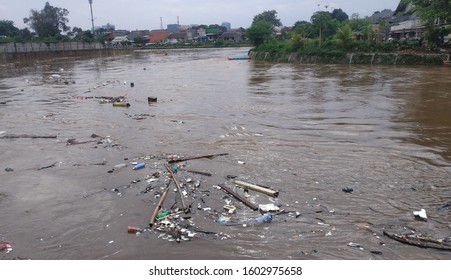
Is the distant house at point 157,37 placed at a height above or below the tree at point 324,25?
above

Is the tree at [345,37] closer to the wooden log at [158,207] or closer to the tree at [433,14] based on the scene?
the tree at [433,14]

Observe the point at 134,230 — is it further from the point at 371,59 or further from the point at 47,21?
the point at 47,21

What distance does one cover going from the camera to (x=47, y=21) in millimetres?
65625

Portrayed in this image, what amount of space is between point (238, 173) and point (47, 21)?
2756 inches

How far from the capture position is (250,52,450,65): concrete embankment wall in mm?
26322

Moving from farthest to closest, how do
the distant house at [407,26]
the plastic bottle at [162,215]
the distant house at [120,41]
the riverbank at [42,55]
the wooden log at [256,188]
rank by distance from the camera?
the distant house at [120,41] → the riverbank at [42,55] → the distant house at [407,26] → the wooden log at [256,188] → the plastic bottle at [162,215]

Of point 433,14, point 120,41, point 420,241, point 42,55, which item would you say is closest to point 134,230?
point 420,241

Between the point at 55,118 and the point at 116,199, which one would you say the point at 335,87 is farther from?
the point at 116,199

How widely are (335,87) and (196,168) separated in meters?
13.0

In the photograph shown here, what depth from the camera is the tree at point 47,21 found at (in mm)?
64562

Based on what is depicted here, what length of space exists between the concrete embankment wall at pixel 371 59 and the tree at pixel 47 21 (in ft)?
156

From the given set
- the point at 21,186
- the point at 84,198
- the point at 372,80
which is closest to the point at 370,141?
the point at 84,198

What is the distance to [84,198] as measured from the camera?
605 cm

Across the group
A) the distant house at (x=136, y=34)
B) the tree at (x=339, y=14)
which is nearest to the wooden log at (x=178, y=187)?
the tree at (x=339, y=14)
